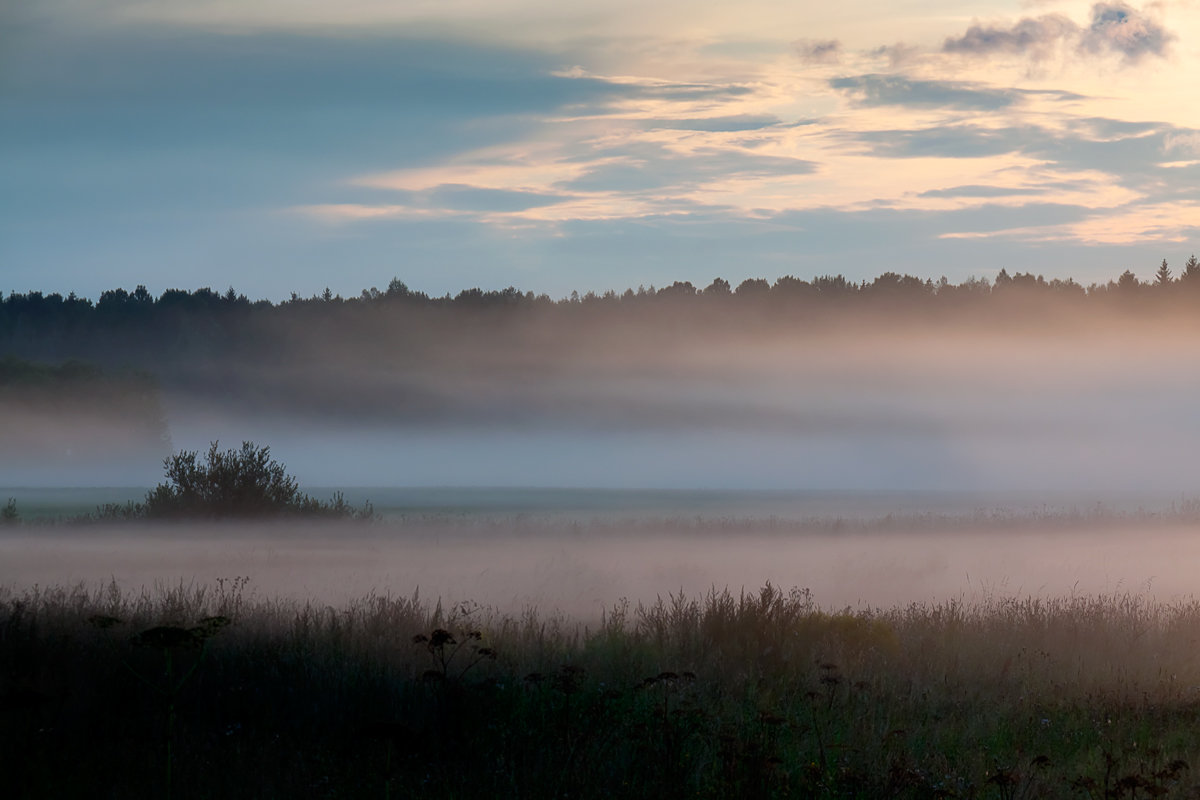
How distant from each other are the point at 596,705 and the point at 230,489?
2553cm

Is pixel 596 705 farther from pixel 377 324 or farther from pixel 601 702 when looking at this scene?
pixel 377 324

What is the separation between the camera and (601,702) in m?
10.6

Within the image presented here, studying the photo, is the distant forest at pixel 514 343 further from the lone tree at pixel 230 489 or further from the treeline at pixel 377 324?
the lone tree at pixel 230 489

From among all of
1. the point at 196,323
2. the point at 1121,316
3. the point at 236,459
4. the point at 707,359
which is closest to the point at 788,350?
the point at 707,359

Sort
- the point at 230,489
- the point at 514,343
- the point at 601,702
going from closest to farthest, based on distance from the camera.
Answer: the point at 601,702 → the point at 230,489 → the point at 514,343

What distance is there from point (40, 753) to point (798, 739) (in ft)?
20.4

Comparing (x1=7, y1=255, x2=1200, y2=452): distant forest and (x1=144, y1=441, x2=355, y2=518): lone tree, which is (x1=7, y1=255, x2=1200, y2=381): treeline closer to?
(x1=7, y1=255, x2=1200, y2=452): distant forest

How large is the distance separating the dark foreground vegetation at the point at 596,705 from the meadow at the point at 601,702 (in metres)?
0.03

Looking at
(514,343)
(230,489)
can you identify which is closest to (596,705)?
(230,489)

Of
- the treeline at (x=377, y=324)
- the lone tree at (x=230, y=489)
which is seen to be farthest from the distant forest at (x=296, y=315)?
the lone tree at (x=230, y=489)

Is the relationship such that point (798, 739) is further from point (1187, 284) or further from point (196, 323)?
point (196, 323)

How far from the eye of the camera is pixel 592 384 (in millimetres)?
134500

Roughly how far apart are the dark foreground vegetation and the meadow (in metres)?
0.03

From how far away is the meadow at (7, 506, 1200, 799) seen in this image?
854 centimetres
